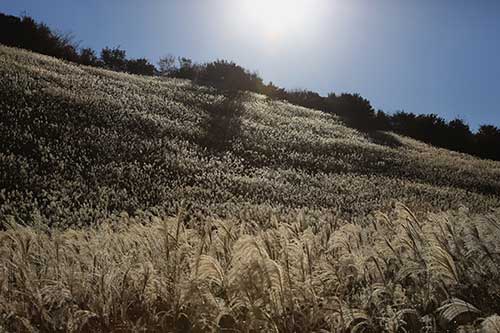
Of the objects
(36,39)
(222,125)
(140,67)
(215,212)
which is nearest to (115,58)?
(140,67)

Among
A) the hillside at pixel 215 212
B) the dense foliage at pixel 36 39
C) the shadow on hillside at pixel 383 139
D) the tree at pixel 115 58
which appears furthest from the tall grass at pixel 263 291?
the tree at pixel 115 58

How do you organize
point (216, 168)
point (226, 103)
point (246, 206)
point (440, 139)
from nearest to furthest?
point (246, 206) → point (216, 168) → point (226, 103) → point (440, 139)

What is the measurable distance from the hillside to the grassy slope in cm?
12

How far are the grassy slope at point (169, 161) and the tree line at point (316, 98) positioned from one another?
1044cm

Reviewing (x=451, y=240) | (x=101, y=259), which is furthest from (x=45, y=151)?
(x=451, y=240)

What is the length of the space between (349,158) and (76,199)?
18.7 metres

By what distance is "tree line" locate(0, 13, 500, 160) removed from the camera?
46031mm

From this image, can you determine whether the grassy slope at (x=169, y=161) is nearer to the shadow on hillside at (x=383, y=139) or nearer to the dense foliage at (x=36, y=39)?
the shadow on hillside at (x=383, y=139)

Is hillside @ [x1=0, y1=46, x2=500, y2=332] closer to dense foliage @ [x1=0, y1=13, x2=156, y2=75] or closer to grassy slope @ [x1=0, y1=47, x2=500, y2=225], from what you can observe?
grassy slope @ [x1=0, y1=47, x2=500, y2=225]

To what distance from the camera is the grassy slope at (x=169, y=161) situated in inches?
653

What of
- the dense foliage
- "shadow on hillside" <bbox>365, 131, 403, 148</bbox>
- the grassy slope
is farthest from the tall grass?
the dense foliage

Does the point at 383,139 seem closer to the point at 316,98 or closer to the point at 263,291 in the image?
the point at 316,98

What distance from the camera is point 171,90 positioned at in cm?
4028

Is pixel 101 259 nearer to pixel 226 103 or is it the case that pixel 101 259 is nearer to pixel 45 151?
pixel 45 151
